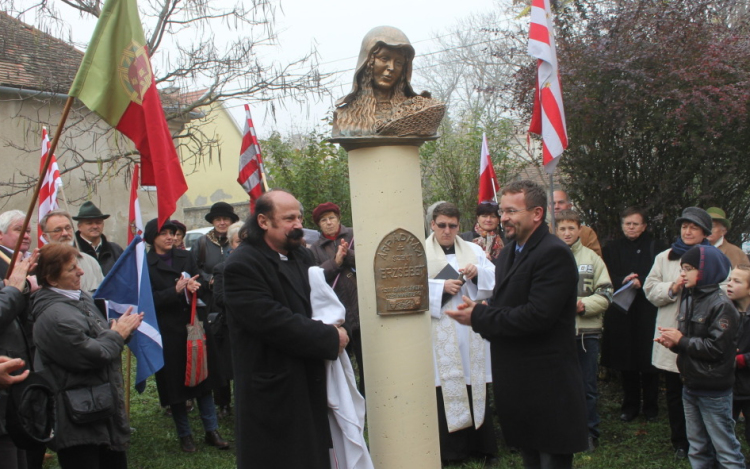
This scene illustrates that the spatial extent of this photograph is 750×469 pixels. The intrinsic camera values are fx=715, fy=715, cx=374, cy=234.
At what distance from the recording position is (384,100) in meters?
4.09

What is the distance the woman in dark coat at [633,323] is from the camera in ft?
20.5

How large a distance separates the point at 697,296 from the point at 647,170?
8.44ft

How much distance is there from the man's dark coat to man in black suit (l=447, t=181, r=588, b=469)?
2.79ft

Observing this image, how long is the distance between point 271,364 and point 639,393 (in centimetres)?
414

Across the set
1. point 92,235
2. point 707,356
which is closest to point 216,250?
point 92,235

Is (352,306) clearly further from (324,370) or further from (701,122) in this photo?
(701,122)

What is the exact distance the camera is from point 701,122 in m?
6.41

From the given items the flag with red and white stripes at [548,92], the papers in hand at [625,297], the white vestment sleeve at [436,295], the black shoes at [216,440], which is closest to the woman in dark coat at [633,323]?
the papers in hand at [625,297]

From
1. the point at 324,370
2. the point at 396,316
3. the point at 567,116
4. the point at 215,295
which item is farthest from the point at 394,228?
the point at 567,116

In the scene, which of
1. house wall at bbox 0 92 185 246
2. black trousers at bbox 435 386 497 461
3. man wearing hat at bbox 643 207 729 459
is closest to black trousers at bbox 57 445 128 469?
black trousers at bbox 435 386 497 461

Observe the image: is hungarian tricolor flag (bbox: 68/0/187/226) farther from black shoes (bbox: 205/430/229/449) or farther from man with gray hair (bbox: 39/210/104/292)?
black shoes (bbox: 205/430/229/449)

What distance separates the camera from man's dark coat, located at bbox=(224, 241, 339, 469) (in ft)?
11.4

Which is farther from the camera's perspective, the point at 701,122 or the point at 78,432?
the point at 701,122

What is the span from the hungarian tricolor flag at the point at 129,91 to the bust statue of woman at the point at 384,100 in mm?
1006
